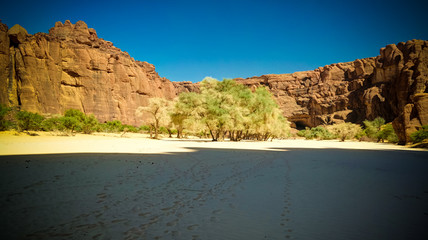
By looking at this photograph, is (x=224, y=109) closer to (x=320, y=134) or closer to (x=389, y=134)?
(x=389, y=134)

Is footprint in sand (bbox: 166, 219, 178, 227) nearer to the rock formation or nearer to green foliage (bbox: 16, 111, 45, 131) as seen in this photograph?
green foliage (bbox: 16, 111, 45, 131)

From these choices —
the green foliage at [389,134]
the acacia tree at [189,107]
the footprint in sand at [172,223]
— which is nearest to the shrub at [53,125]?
the acacia tree at [189,107]

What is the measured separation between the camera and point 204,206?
4598mm

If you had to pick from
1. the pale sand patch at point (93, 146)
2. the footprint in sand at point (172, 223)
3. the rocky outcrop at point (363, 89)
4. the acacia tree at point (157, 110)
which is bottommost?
the footprint in sand at point (172, 223)

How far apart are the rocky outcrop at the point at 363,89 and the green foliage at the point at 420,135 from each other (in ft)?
4.93

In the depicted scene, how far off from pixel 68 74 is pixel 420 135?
104027mm

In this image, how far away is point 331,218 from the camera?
13.0 ft

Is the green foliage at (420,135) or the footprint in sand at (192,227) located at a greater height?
the green foliage at (420,135)

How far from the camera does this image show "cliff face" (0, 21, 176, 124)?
7606cm

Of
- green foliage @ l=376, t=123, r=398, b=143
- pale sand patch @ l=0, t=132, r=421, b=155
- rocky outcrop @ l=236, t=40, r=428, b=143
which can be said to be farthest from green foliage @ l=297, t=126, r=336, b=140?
pale sand patch @ l=0, t=132, r=421, b=155

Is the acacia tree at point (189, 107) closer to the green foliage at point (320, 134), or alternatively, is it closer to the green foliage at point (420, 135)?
the green foliage at point (420, 135)

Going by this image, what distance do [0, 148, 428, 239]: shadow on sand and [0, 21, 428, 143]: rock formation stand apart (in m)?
64.6

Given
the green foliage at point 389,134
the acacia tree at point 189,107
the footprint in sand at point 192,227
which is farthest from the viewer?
the green foliage at point 389,134

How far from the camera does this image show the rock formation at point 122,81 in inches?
2699
